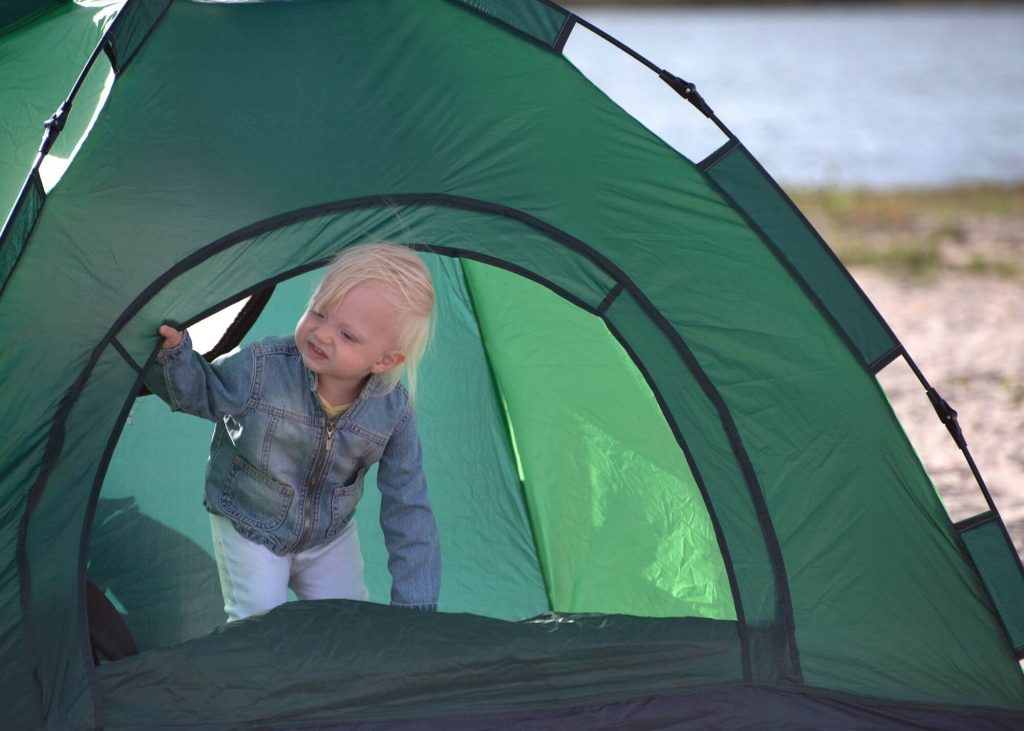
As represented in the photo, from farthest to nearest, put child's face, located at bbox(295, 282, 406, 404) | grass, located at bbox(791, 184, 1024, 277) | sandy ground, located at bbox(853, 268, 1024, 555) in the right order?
grass, located at bbox(791, 184, 1024, 277)
sandy ground, located at bbox(853, 268, 1024, 555)
child's face, located at bbox(295, 282, 406, 404)

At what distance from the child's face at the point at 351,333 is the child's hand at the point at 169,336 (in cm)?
27

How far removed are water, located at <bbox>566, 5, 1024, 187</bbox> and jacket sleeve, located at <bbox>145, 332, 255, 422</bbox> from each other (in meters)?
5.50

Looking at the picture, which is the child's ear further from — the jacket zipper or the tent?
the tent

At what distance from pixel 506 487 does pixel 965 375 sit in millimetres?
3199

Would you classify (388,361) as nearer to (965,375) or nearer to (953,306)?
(965,375)

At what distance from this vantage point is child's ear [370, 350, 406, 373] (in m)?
2.51

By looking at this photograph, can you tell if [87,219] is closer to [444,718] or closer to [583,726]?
[444,718]

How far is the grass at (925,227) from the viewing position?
27.6ft

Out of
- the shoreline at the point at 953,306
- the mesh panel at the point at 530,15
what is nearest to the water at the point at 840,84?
the shoreline at the point at 953,306

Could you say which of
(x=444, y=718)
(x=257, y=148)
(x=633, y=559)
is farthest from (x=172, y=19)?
(x=633, y=559)

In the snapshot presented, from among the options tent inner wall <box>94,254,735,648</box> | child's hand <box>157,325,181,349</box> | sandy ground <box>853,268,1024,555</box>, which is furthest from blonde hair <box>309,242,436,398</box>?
sandy ground <box>853,268,1024,555</box>

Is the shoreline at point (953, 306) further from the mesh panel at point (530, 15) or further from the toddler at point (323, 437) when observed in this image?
the mesh panel at point (530, 15)

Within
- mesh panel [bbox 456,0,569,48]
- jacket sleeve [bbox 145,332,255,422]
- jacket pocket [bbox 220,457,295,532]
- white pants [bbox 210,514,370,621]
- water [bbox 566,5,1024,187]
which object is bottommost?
white pants [bbox 210,514,370,621]

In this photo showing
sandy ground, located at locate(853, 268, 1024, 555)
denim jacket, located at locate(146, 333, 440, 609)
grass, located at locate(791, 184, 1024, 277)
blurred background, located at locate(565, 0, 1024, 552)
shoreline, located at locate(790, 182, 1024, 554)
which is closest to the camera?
denim jacket, located at locate(146, 333, 440, 609)
